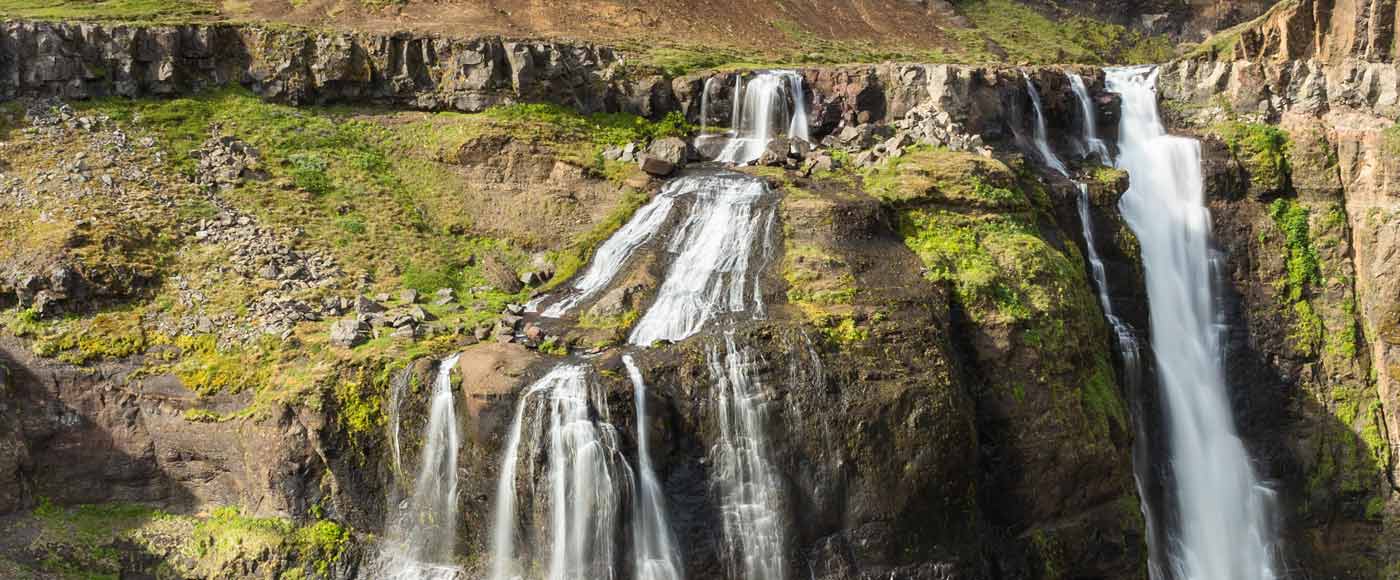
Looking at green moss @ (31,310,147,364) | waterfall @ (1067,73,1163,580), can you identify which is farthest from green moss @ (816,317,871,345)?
green moss @ (31,310,147,364)

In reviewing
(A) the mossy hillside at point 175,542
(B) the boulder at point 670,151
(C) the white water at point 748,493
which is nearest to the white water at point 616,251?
(B) the boulder at point 670,151

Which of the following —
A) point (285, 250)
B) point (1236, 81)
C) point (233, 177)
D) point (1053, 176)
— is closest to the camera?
point (285, 250)

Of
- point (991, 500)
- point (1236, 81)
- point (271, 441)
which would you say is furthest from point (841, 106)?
point (271, 441)

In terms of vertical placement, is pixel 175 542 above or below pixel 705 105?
below

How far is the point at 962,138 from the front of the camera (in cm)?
2355

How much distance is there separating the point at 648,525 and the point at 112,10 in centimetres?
2171

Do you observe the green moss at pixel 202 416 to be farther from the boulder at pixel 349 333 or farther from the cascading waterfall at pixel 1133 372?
the cascading waterfall at pixel 1133 372

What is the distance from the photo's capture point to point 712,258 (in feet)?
64.1

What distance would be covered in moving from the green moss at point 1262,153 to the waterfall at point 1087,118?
8.74 feet

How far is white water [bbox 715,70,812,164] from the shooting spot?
86.1ft

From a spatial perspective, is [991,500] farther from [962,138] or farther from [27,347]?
[27,347]

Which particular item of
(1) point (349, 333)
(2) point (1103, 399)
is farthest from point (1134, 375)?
(1) point (349, 333)

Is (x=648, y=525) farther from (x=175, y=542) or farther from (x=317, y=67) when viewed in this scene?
(x=317, y=67)

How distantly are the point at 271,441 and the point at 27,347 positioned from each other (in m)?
5.17
